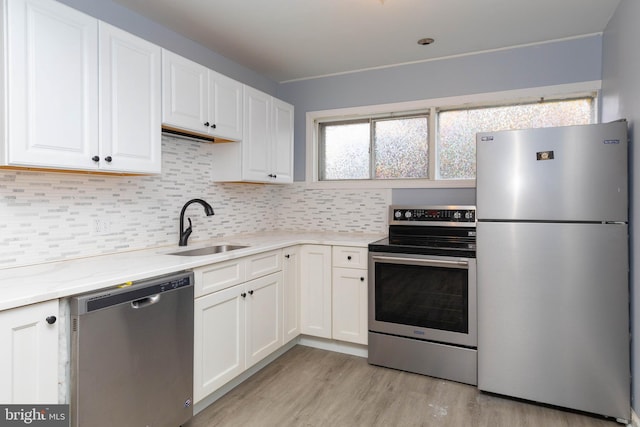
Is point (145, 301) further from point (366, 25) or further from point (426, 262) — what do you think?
point (366, 25)

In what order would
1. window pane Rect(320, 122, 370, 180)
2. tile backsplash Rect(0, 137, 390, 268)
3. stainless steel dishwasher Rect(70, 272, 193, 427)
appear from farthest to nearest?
window pane Rect(320, 122, 370, 180), tile backsplash Rect(0, 137, 390, 268), stainless steel dishwasher Rect(70, 272, 193, 427)

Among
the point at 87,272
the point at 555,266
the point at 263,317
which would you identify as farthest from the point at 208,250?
the point at 555,266

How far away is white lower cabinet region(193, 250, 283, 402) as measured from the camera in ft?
7.07

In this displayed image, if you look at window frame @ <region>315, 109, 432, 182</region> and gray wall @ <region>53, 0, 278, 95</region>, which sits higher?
gray wall @ <region>53, 0, 278, 95</region>

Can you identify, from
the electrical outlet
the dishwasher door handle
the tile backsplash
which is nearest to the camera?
the dishwasher door handle

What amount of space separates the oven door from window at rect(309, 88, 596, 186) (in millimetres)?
909

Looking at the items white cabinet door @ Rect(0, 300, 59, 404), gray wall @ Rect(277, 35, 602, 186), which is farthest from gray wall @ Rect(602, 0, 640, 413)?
white cabinet door @ Rect(0, 300, 59, 404)

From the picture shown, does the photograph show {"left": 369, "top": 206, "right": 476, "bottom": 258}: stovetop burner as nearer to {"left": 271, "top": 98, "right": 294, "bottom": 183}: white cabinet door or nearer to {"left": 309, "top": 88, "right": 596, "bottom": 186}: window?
{"left": 309, "top": 88, "right": 596, "bottom": 186}: window

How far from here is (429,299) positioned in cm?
268

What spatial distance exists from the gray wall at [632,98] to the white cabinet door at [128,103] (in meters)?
2.66

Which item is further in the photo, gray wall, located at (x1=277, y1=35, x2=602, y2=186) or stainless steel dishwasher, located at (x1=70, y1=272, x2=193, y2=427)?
gray wall, located at (x1=277, y1=35, x2=602, y2=186)

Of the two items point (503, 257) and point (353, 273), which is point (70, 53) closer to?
point (353, 273)

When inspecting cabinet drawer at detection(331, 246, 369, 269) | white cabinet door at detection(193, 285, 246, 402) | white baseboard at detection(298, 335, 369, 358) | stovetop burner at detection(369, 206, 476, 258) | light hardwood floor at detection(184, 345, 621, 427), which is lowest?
light hardwood floor at detection(184, 345, 621, 427)

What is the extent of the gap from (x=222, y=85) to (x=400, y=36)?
4.47 feet
